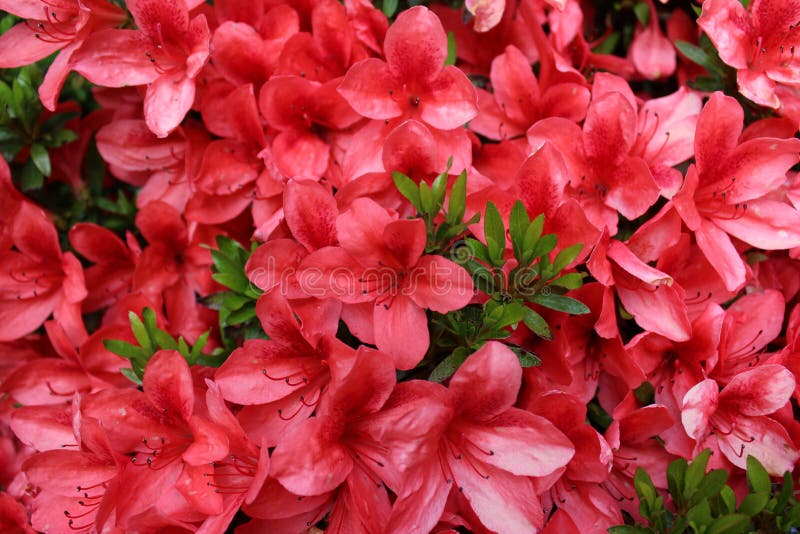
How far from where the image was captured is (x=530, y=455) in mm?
1179

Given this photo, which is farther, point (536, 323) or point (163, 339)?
point (163, 339)

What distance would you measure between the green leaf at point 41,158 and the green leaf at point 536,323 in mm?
1156

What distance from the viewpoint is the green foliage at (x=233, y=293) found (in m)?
1.45

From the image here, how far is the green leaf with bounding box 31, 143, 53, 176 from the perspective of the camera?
1668 millimetres

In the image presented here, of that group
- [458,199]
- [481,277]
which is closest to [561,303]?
[481,277]

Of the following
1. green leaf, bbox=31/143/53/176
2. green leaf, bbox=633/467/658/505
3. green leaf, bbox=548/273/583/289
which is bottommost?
green leaf, bbox=633/467/658/505

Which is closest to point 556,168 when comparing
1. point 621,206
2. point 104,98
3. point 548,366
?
point 621,206

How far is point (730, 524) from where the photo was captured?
3.68 ft

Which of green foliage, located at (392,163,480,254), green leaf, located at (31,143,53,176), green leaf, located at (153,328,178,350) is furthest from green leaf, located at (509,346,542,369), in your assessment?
green leaf, located at (31,143,53,176)

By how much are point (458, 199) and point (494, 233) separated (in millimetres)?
90

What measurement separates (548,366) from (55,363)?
1046 millimetres

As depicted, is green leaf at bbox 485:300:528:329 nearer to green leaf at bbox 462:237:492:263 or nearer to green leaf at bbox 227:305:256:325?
green leaf at bbox 462:237:492:263

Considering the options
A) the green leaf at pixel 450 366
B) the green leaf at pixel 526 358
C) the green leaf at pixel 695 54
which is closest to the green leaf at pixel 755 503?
the green leaf at pixel 526 358

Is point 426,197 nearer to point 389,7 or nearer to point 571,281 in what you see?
point 571,281
